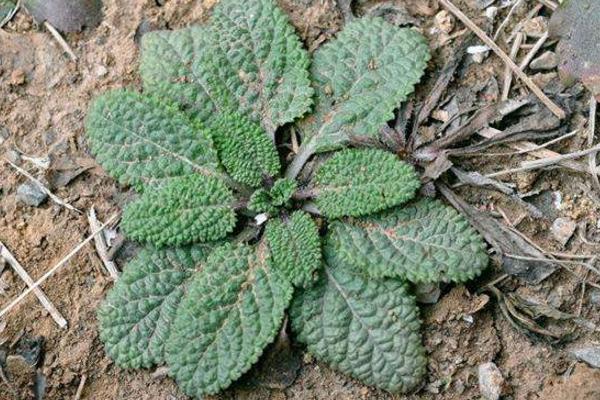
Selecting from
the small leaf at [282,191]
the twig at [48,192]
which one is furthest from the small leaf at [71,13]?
the small leaf at [282,191]

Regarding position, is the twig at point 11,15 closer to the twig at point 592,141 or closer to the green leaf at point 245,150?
the green leaf at point 245,150

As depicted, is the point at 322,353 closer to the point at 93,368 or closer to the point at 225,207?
the point at 225,207

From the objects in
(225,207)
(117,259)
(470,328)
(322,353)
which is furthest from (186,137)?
(470,328)

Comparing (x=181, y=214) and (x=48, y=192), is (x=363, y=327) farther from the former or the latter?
(x=48, y=192)

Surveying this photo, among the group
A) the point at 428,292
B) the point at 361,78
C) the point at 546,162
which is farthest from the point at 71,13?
the point at 546,162

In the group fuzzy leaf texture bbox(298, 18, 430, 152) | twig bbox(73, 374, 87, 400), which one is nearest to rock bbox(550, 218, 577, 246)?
fuzzy leaf texture bbox(298, 18, 430, 152)

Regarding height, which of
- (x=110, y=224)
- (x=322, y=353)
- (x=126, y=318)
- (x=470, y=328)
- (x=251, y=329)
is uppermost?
(x=110, y=224)
